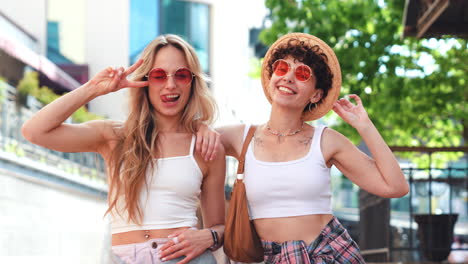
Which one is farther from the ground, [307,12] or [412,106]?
[307,12]

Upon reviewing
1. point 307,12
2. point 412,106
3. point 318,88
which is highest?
point 307,12

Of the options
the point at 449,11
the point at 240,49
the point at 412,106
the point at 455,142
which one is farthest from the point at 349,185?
the point at 449,11

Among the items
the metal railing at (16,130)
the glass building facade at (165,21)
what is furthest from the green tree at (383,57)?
the glass building facade at (165,21)

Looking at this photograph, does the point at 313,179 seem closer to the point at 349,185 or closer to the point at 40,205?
the point at 40,205

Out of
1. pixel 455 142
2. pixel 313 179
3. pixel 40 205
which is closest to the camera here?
pixel 313 179

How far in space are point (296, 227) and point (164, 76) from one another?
36.7 inches

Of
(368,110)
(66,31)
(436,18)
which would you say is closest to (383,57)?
(368,110)

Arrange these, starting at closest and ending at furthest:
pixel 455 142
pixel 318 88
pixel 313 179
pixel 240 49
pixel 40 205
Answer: pixel 313 179 → pixel 318 88 → pixel 455 142 → pixel 40 205 → pixel 240 49

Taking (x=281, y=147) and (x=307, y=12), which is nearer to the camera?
(x=281, y=147)

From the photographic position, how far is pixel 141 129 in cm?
328

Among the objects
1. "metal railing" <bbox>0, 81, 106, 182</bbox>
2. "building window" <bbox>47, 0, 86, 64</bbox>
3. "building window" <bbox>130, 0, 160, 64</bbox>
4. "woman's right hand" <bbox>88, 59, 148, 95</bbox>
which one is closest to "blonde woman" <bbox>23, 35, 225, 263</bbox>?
"woman's right hand" <bbox>88, 59, 148, 95</bbox>

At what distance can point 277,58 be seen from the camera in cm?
346

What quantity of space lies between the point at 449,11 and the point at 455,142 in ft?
29.9

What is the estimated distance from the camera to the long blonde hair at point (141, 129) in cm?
313
